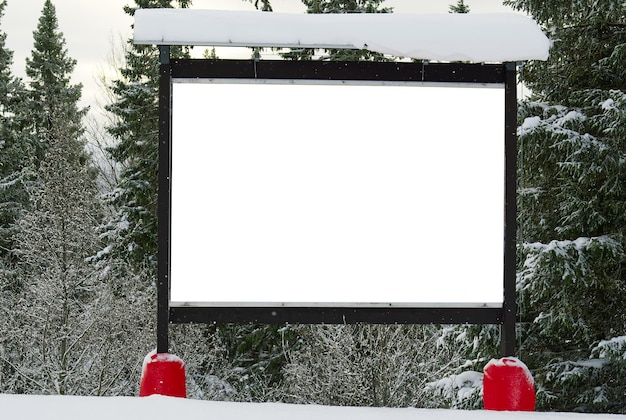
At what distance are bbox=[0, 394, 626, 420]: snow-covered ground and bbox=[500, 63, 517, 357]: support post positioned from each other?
0.95 meters

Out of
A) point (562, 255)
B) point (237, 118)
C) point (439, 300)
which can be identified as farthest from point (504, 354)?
point (562, 255)

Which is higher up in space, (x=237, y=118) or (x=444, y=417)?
(x=237, y=118)

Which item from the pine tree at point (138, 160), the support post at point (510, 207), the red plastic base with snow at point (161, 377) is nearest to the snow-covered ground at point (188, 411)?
the red plastic base with snow at point (161, 377)

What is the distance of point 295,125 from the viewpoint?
512 cm

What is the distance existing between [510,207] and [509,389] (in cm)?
123

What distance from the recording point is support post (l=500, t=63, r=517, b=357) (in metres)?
5.10

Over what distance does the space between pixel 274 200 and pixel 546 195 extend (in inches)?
376

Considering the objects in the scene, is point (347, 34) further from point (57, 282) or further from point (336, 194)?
point (57, 282)

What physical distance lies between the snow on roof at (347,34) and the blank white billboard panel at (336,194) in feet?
1.13

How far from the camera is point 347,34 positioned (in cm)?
484

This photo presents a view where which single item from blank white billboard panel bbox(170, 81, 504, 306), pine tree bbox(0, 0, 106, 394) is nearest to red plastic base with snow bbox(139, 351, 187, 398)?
blank white billboard panel bbox(170, 81, 504, 306)

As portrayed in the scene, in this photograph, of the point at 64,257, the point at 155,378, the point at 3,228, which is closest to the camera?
the point at 155,378

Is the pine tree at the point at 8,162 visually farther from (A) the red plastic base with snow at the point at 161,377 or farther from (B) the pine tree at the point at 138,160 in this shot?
(A) the red plastic base with snow at the point at 161,377

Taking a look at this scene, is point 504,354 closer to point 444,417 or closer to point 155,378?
point 444,417
